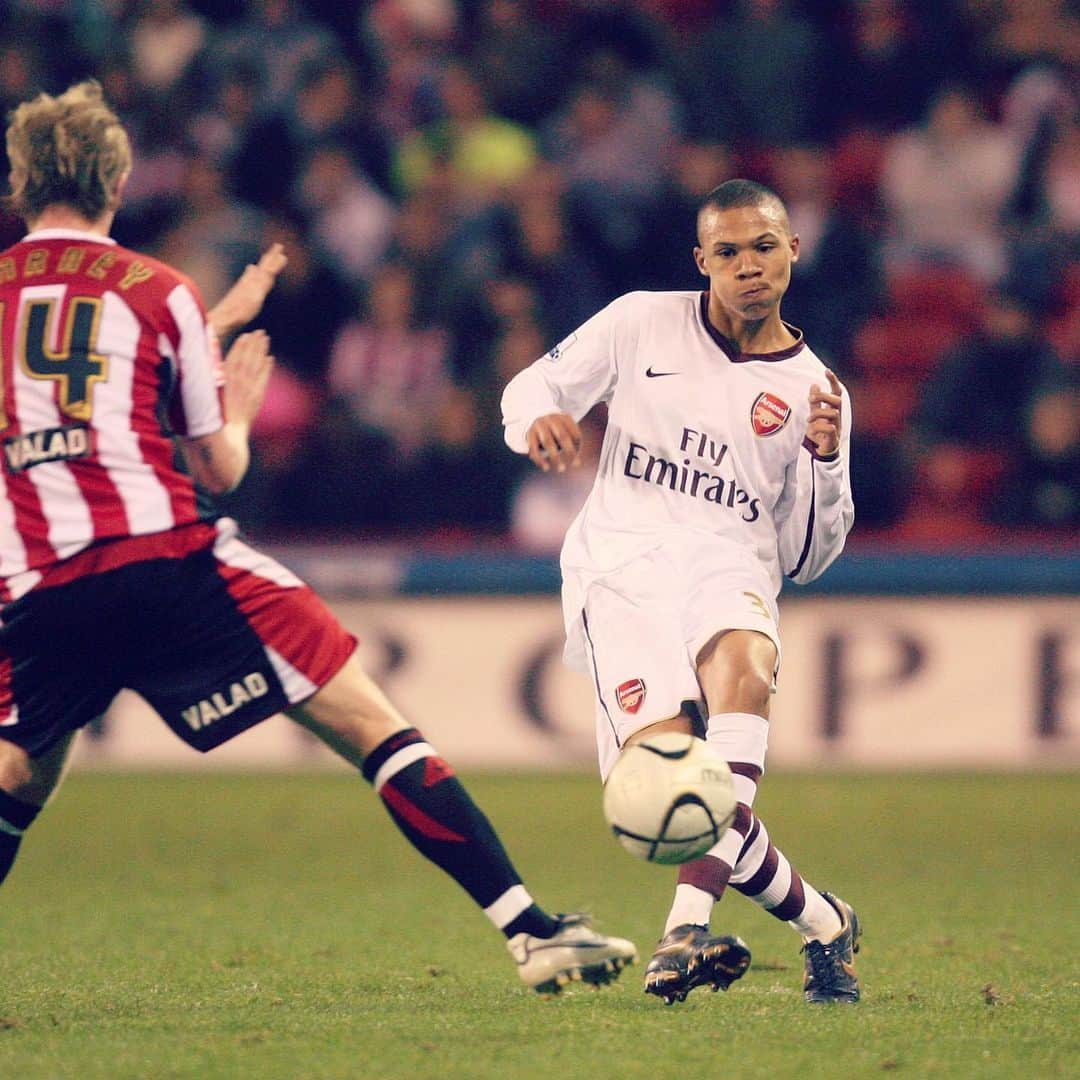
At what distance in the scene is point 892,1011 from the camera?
5020 millimetres

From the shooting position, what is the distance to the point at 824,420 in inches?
208

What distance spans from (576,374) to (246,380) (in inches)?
45.7

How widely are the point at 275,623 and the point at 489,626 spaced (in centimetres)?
653

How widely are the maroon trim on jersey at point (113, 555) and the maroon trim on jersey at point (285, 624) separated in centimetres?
13

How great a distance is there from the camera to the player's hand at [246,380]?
4754mm

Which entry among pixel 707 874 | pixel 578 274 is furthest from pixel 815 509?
pixel 578 274

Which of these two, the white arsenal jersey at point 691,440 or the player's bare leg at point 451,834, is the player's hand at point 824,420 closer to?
the white arsenal jersey at point 691,440

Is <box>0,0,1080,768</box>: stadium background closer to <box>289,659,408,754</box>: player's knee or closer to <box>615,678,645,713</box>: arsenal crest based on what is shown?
<box>615,678,645,713</box>: arsenal crest

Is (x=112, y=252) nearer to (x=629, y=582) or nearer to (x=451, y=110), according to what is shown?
(x=629, y=582)

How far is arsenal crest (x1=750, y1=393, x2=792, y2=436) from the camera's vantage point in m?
5.52

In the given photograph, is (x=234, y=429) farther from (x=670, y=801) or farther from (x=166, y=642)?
(x=670, y=801)

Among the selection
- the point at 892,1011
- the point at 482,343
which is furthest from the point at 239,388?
the point at 482,343

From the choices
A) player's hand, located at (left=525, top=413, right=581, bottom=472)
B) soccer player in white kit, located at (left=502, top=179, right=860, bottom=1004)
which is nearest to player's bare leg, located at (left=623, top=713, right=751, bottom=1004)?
soccer player in white kit, located at (left=502, top=179, right=860, bottom=1004)

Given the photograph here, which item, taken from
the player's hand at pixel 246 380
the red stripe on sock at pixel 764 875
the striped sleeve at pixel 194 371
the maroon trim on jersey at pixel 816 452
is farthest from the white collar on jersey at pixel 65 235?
the red stripe on sock at pixel 764 875
